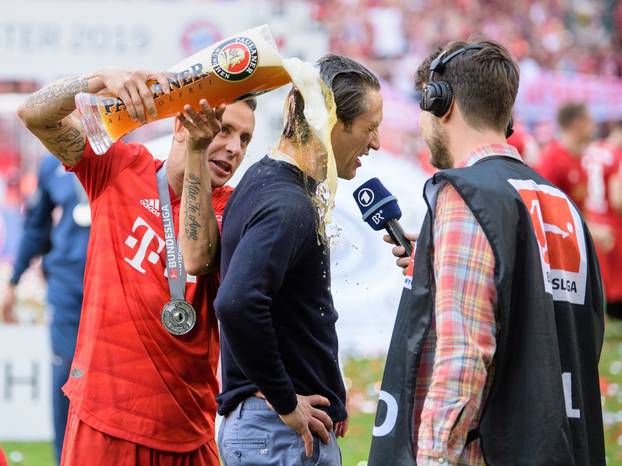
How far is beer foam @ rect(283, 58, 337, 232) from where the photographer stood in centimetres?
287

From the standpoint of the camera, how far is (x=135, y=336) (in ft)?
11.1

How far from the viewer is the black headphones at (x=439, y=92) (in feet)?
9.02

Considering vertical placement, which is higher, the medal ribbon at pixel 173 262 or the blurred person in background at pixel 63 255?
the blurred person in background at pixel 63 255

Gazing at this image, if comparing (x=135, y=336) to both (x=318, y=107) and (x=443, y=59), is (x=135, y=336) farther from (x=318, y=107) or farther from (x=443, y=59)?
(x=443, y=59)

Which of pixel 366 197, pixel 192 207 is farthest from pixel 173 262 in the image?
pixel 366 197

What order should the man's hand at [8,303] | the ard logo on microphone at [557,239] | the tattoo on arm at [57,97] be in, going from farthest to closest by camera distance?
the man's hand at [8,303] < the tattoo on arm at [57,97] < the ard logo on microphone at [557,239]

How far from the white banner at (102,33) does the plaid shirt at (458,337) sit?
5622mm

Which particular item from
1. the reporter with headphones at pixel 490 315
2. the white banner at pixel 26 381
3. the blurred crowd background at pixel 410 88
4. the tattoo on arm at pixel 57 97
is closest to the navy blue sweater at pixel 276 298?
the reporter with headphones at pixel 490 315

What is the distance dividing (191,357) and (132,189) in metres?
0.59

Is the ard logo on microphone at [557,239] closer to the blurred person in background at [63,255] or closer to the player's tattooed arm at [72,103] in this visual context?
the player's tattooed arm at [72,103]

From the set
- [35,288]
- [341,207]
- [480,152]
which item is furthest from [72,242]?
[35,288]

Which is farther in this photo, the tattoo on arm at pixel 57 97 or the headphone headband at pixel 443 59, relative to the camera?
the tattoo on arm at pixel 57 97

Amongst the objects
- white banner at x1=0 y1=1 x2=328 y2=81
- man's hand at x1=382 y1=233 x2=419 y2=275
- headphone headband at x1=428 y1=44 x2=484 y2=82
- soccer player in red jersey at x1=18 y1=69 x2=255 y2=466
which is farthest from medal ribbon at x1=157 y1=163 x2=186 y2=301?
white banner at x1=0 y1=1 x2=328 y2=81

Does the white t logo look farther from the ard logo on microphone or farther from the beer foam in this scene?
the ard logo on microphone
